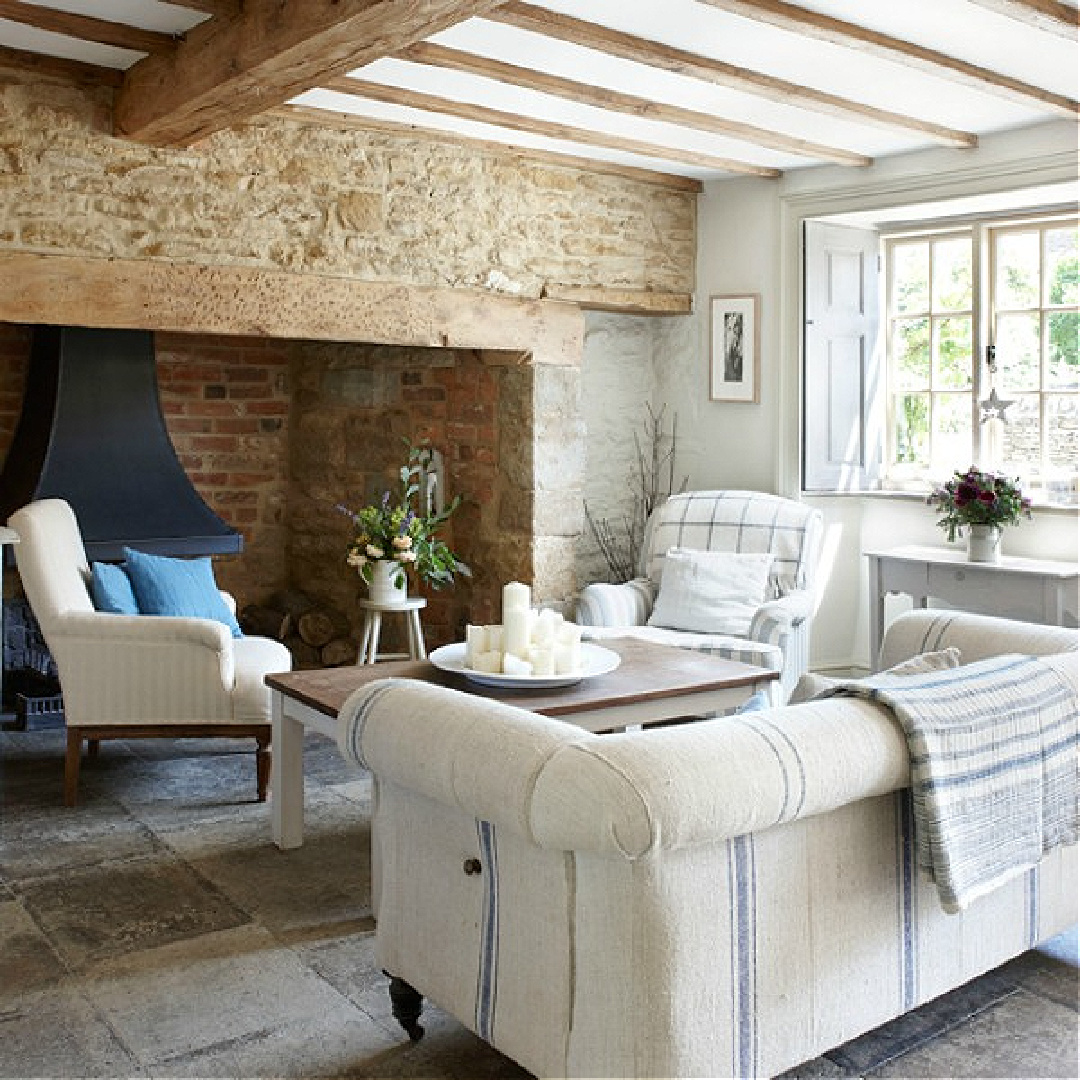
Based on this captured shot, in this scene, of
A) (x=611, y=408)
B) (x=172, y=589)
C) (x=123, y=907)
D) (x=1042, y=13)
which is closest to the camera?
(x=123, y=907)

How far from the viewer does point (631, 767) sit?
1973mm

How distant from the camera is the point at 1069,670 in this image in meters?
2.71

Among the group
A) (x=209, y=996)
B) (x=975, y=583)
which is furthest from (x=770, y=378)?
(x=209, y=996)

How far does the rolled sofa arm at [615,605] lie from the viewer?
5227 mm

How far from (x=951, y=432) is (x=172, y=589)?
349cm

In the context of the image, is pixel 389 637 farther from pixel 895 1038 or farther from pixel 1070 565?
pixel 895 1038

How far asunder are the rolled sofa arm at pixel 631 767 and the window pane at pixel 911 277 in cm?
403

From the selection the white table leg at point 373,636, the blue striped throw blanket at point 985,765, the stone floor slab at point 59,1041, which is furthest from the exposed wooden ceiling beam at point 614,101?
the stone floor slab at point 59,1041

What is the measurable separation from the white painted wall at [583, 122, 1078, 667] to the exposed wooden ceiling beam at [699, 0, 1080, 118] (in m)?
0.93

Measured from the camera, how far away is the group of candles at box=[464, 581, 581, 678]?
3.50 m

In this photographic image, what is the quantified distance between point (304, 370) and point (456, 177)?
176cm

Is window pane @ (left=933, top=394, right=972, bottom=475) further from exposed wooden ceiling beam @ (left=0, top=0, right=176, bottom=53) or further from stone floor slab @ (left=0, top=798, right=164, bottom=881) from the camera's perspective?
stone floor slab @ (left=0, top=798, right=164, bottom=881)

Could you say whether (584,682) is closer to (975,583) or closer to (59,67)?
(975,583)

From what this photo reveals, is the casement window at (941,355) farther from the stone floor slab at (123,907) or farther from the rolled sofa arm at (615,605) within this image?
the stone floor slab at (123,907)
